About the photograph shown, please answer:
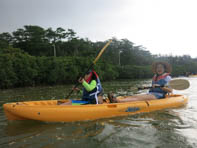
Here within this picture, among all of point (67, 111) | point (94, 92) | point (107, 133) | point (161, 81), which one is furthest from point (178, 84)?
point (67, 111)

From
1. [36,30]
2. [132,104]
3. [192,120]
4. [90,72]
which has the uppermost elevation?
[36,30]

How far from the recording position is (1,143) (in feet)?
10.3

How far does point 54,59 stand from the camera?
25.5 meters

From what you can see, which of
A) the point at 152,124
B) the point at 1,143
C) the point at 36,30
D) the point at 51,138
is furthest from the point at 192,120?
the point at 36,30

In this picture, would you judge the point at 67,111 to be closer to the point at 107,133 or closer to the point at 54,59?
the point at 107,133

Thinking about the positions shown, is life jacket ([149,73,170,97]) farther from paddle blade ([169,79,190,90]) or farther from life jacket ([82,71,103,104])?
life jacket ([82,71,103,104])

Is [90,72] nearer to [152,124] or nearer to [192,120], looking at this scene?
[152,124]

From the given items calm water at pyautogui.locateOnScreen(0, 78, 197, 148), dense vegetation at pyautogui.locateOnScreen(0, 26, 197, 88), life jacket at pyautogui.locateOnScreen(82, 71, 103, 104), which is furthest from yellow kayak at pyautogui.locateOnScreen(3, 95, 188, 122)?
dense vegetation at pyautogui.locateOnScreen(0, 26, 197, 88)

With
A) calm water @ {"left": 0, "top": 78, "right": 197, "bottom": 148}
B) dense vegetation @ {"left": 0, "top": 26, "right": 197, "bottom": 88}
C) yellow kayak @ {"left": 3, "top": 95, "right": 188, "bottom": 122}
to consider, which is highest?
dense vegetation @ {"left": 0, "top": 26, "right": 197, "bottom": 88}

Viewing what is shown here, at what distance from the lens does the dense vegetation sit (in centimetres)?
2097

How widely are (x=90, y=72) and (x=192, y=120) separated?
2943 mm

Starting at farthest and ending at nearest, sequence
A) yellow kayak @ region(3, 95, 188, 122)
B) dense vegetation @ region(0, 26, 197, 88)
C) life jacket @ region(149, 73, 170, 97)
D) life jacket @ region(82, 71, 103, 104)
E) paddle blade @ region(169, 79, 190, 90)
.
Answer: dense vegetation @ region(0, 26, 197, 88) → paddle blade @ region(169, 79, 190, 90) → life jacket @ region(149, 73, 170, 97) → life jacket @ region(82, 71, 103, 104) → yellow kayak @ region(3, 95, 188, 122)

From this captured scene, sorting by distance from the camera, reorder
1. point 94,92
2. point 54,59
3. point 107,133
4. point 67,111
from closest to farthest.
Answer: point 107,133, point 67,111, point 94,92, point 54,59

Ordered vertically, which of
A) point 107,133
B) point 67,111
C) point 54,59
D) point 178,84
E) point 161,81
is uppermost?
point 54,59
